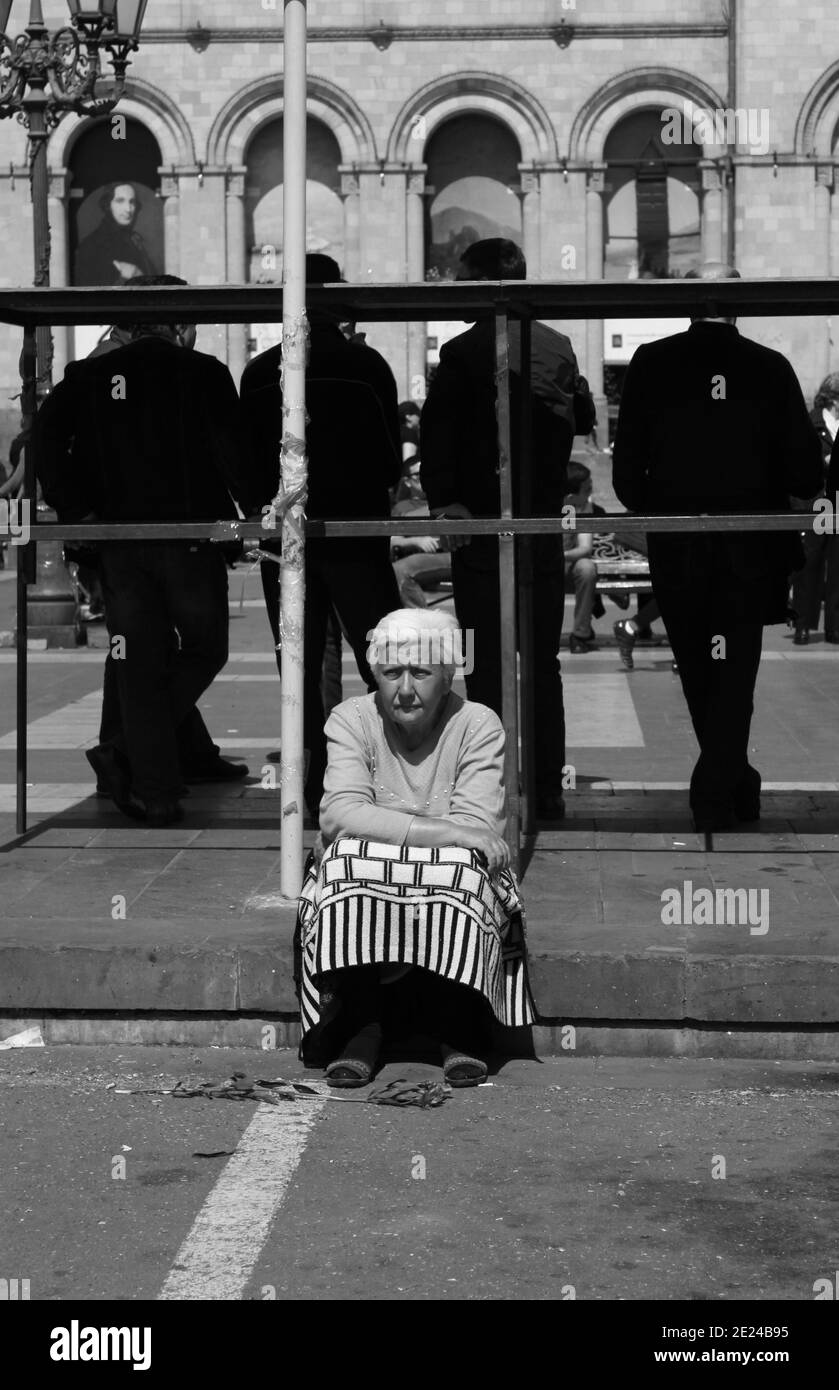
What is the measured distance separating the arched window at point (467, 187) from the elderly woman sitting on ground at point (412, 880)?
2882 cm

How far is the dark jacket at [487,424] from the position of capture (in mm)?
7703

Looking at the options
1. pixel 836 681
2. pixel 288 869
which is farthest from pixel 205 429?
pixel 836 681

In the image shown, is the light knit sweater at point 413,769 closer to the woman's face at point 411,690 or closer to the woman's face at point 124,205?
the woman's face at point 411,690

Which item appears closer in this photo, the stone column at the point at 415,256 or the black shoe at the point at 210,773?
the black shoe at the point at 210,773

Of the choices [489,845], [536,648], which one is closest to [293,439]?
[489,845]

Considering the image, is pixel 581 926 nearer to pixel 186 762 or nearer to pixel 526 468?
pixel 526 468

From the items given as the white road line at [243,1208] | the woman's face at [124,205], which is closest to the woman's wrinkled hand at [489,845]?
the white road line at [243,1208]

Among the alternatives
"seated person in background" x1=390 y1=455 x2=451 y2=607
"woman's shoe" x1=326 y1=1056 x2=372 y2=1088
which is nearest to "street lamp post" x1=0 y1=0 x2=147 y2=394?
"seated person in background" x1=390 y1=455 x2=451 y2=607

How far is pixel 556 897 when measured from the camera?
661 centimetres

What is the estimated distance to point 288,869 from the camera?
21.4 ft

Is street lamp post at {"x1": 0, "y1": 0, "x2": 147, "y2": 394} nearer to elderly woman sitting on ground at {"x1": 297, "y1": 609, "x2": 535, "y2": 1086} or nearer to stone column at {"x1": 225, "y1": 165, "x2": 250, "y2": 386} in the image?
elderly woman sitting on ground at {"x1": 297, "y1": 609, "x2": 535, "y2": 1086}

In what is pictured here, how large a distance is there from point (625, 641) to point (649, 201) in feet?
73.7

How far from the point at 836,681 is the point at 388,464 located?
5368 mm

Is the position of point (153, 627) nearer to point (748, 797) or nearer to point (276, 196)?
point (748, 797)
